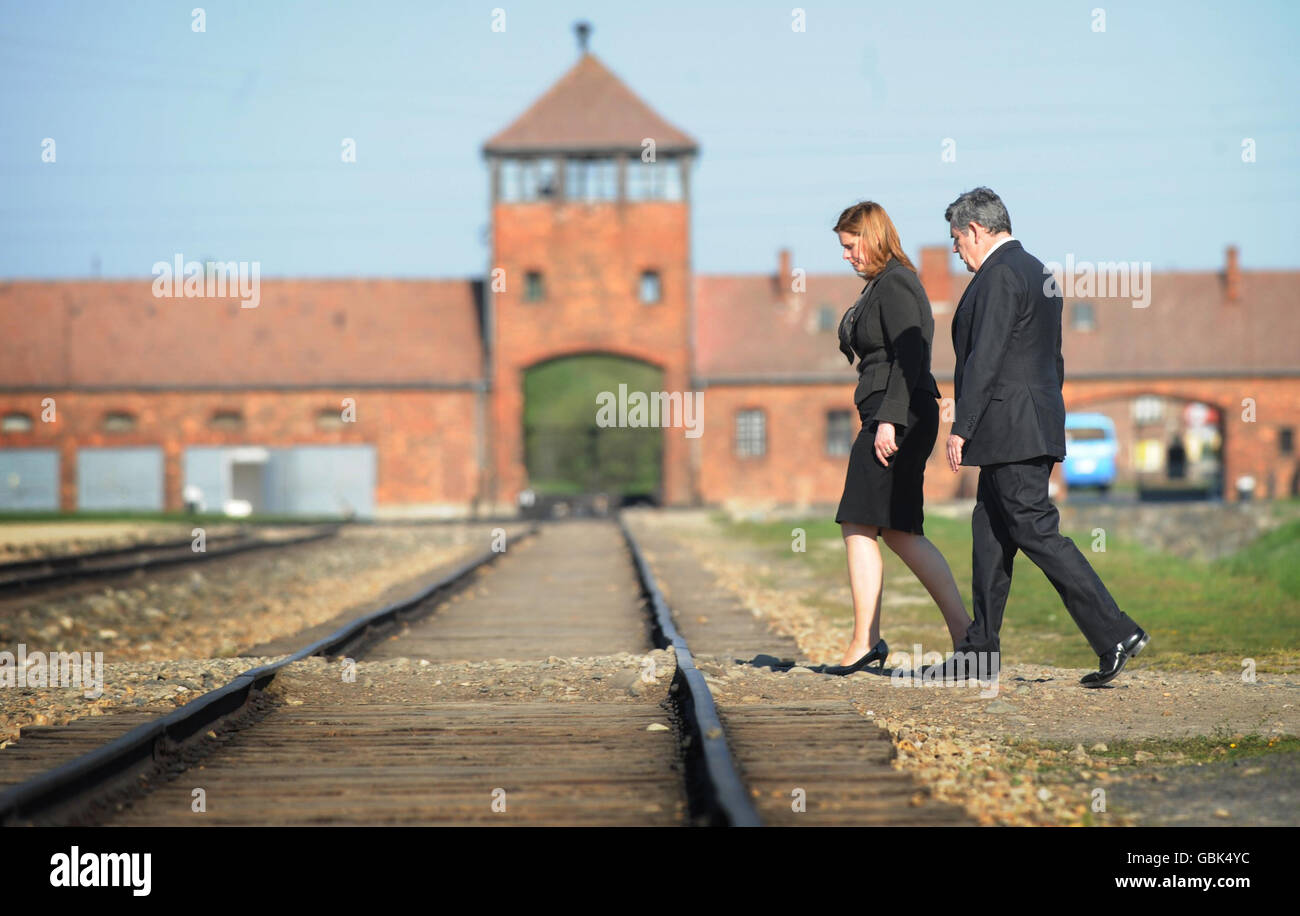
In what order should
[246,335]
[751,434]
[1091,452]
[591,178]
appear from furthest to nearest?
[1091,452] < [246,335] < [751,434] < [591,178]

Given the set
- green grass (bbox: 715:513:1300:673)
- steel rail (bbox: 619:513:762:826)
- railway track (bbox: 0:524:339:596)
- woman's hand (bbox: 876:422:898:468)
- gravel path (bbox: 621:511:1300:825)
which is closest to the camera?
steel rail (bbox: 619:513:762:826)

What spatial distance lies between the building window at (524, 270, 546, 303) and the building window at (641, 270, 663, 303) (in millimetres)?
3004

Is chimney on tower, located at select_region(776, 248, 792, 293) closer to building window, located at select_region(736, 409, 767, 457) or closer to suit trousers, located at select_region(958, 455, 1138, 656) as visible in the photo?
building window, located at select_region(736, 409, 767, 457)

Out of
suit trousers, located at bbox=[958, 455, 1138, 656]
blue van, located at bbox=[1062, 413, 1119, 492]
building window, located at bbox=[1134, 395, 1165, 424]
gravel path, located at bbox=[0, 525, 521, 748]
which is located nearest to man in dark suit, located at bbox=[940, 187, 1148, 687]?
suit trousers, located at bbox=[958, 455, 1138, 656]

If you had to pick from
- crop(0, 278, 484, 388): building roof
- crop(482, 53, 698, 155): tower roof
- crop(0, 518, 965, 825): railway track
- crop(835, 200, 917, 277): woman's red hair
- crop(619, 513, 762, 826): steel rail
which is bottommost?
crop(0, 518, 965, 825): railway track

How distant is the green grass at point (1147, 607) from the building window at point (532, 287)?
2379 cm

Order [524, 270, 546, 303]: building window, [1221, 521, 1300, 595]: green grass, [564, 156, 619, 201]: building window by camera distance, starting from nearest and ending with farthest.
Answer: [1221, 521, 1300, 595]: green grass
[564, 156, 619, 201]: building window
[524, 270, 546, 303]: building window

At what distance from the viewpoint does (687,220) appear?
42.0 metres

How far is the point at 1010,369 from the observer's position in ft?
20.0

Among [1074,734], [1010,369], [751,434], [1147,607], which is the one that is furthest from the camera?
[751,434]

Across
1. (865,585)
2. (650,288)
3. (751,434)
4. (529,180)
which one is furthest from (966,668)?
(751,434)

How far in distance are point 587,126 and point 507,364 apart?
7351 millimetres

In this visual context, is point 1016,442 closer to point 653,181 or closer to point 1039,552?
point 1039,552

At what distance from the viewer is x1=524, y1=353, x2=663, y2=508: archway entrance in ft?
191
